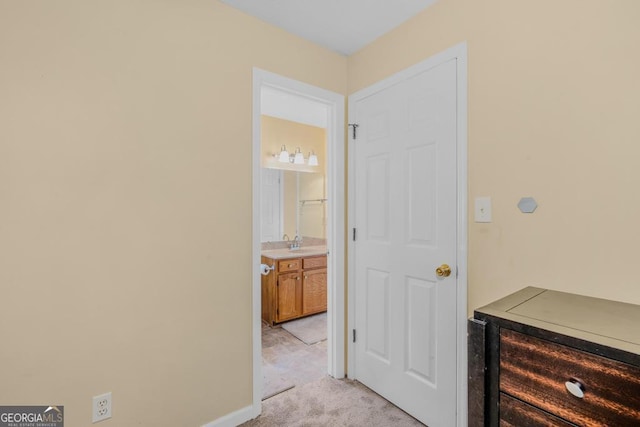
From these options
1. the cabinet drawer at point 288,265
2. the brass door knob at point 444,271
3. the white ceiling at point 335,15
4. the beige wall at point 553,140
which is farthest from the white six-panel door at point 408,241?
the cabinet drawer at point 288,265

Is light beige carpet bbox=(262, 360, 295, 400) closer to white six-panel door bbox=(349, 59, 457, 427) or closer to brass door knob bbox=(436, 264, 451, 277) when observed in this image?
white six-panel door bbox=(349, 59, 457, 427)

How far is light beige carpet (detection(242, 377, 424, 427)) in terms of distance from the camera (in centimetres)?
177

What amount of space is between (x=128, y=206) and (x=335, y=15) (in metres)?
1.56

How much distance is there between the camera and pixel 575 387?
771 millimetres

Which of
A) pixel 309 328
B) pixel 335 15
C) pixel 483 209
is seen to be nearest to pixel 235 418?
pixel 309 328

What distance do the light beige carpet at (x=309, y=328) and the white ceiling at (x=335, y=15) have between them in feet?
8.35

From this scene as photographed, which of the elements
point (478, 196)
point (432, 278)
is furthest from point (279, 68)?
point (432, 278)

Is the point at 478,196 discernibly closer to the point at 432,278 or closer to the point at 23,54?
the point at 432,278

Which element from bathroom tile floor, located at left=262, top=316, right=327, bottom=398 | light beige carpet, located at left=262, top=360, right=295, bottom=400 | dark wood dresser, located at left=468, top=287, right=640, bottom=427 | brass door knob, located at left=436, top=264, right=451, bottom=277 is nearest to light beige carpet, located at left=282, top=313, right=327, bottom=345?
bathroom tile floor, located at left=262, top=316, right=327, bottom=398

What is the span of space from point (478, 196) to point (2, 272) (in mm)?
2078

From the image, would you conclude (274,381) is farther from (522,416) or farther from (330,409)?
(522,416)

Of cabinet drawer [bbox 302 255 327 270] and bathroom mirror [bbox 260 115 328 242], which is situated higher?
bathroom mirror [bbox 260 115 328 242]

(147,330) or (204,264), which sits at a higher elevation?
(204,264)

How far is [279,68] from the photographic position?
1948 mm
